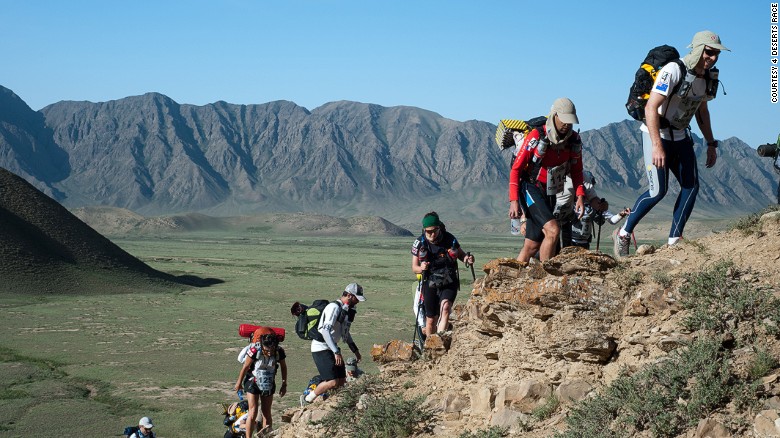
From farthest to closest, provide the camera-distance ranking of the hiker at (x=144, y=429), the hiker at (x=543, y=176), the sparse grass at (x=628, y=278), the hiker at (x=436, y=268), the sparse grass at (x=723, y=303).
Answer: the hiker at (x=144, y=429) < the hiker at (x=436, y=268) < the hiker at (x=543, y=176) < the sparse grass at (x=628, y=278) < the sparse grass at (x=723, y=303)

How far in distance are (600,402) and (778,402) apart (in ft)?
4.01

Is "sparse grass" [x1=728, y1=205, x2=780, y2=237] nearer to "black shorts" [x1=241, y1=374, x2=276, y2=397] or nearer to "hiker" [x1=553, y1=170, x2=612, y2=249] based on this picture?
"hiker" [x1=553, y1=170, x2=612, y2=249]

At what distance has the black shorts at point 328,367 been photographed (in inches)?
394

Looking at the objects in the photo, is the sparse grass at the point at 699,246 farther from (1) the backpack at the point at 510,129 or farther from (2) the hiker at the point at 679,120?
(1) the backpack at the point at 510,129

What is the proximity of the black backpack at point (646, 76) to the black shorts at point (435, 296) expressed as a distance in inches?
111

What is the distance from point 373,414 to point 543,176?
2865 mm

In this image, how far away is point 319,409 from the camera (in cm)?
926

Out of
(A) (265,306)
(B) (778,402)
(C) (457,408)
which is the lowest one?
(A) (265,306)

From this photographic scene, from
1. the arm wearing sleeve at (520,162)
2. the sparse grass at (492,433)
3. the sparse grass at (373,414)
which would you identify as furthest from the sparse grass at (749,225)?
the sparse grass at (373,414)

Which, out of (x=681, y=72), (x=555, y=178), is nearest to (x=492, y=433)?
(x=555, y=178)

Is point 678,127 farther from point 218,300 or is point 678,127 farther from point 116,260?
point 116,260

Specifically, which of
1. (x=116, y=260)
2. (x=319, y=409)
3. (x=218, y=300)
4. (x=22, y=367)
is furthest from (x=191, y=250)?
(x=319, y=409)

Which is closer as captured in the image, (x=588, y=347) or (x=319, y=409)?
(x=588, y=347)

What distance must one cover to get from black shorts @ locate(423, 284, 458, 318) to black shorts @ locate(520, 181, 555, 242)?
53.1 inches
